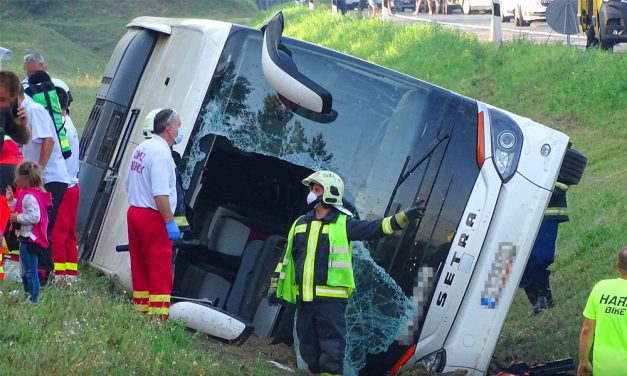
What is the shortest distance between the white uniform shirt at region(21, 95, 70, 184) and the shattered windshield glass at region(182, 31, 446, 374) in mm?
1402

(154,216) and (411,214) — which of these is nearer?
(411,214)

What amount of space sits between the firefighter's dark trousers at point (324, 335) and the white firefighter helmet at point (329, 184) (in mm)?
582

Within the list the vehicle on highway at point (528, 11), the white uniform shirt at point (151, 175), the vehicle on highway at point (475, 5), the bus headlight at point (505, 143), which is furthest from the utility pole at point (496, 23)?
the vehicle on highway at point (475, 5)

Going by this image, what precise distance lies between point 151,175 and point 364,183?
4.11 feet

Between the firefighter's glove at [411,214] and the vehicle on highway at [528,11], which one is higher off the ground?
the vehicle on highway at [528,11]

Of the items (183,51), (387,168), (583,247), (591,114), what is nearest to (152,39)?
(183,51)

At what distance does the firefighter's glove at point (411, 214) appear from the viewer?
273 inches

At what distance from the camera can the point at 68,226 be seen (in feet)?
28.9

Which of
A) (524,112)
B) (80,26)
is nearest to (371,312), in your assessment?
(524,112)

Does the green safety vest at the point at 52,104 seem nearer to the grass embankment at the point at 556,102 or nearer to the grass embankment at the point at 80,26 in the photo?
the grass embankment at the point at 556,102

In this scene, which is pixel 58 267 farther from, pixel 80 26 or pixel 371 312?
pixel 80 26

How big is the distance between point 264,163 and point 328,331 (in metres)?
1.10

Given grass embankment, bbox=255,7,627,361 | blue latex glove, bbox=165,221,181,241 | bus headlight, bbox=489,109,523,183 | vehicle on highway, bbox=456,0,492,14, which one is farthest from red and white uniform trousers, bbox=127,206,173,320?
vehicle on highway, bbox=456,0,492,14

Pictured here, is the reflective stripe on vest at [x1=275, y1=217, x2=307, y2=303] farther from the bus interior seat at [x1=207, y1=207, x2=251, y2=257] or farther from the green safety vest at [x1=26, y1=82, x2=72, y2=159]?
the green safety vest at [x1=26, y1=82, x2=72, y2=159]
